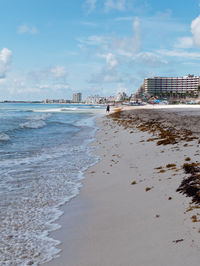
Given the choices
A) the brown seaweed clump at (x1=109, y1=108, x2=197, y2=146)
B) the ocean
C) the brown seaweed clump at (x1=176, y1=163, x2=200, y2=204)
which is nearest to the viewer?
the ocean

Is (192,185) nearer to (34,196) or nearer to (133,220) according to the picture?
(133,220)

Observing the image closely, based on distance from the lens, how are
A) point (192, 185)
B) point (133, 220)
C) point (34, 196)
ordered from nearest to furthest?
point (133, 220) → point (192, 185) → point (34, 196)

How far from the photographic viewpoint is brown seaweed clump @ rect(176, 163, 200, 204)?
511 centimetres

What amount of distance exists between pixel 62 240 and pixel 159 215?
5.82 ft

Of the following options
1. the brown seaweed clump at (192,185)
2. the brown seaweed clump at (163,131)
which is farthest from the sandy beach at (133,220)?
the brown seaweed clump at (163,131)

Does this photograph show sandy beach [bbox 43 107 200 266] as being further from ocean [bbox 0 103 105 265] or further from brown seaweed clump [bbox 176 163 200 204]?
ocean [bbox 0 103 105 265]

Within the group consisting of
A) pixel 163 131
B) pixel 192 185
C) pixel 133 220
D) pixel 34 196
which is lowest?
pixel 34 196

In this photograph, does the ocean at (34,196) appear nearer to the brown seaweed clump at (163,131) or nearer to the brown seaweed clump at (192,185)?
the brown seaweed clump at (192,185)

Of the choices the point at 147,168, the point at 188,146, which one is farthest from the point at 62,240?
the point at 188,146

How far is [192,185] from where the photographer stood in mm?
5570

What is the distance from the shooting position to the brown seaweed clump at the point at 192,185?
201 inches

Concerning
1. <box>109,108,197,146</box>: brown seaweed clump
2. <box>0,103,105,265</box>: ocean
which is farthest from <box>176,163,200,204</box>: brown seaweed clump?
<box>109,108,197,146</box>: brown seaweed clump

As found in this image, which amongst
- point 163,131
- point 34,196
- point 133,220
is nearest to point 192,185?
point 133,220

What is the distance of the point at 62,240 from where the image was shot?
4.39 metres
